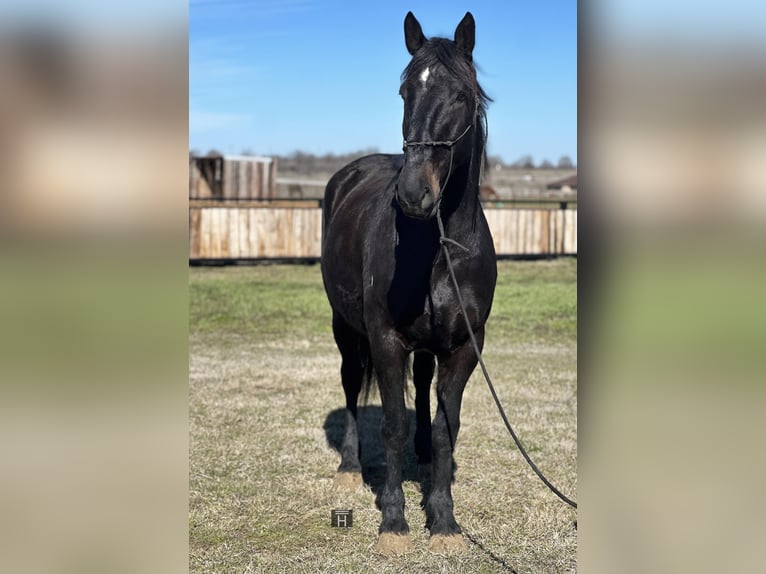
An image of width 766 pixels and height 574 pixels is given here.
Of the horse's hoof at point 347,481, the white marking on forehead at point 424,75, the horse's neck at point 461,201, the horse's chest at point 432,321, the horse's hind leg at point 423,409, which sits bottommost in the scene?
the horse's hoof at point 347,481

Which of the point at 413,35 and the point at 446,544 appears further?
the point at 446,544

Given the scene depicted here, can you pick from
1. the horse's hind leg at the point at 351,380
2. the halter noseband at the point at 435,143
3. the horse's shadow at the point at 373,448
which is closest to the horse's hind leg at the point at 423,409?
the horse's shadow at the point at 373,448

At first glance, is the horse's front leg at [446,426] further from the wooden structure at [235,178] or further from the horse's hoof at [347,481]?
the wooden structure at [235,178]

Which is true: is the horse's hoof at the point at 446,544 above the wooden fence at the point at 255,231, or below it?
below

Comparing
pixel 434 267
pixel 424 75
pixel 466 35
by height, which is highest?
pixel 466 35

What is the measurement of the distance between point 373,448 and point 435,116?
3.61m

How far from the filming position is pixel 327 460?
6113 millimetres

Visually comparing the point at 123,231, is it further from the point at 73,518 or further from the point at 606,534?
the point at 606,534

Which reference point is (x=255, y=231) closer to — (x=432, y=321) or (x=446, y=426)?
(x=446, y=426)

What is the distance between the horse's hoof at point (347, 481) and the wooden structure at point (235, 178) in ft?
72.6

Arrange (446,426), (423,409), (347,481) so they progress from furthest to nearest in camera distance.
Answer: (423,409) → (347,481) → (446,426)

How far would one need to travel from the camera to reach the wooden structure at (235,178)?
27.1 meters

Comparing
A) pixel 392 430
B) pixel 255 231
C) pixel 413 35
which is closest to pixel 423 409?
pixel 392 430

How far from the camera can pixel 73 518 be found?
1710mm
